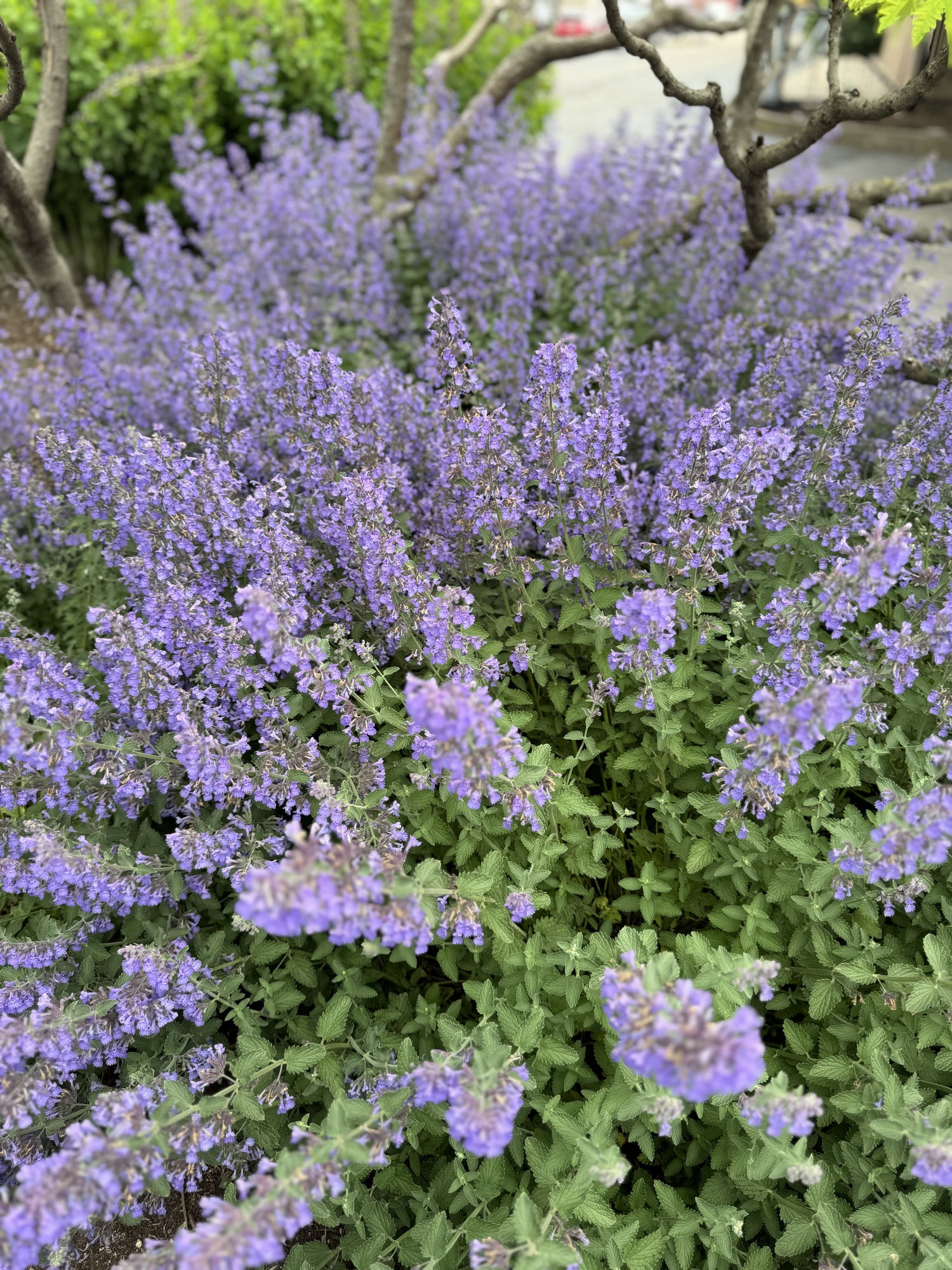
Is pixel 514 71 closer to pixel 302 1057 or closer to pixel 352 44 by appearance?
pixel 352 44

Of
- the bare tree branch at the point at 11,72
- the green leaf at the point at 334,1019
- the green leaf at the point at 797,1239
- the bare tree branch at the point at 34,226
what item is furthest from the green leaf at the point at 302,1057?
the bare tree branch at the point at 34,226

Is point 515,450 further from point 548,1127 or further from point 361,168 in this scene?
point 361,168

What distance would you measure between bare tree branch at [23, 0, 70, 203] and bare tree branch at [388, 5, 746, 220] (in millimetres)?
2086

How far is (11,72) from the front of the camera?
337cm

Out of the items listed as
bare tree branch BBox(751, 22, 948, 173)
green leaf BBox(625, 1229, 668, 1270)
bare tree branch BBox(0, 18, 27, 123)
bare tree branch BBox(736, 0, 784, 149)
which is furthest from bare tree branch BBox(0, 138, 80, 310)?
green leaf BBox(625, 1229, 668, 1270)

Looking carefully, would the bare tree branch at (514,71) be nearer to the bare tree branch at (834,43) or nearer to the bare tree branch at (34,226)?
the bare tree branch at (34,226)

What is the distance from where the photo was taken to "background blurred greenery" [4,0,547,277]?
7.30 meters

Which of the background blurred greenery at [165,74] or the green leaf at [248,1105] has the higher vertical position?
the background blurred greenery at [165,74]

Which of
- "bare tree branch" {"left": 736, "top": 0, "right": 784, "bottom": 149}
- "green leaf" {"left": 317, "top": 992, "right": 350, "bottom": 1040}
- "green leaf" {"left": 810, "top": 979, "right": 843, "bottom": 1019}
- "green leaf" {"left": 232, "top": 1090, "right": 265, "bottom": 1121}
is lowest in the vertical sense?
"green leaf" {"left": 810, "top": 979, "right": 843, "bottom": 1019}

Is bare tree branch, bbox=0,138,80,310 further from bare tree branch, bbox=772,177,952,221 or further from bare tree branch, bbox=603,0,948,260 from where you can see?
bare tree branch, bbox=772,177,952,221

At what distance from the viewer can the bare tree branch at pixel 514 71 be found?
610cm

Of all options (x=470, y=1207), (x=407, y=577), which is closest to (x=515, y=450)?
(x=407, y=577)

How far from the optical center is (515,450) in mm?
3246

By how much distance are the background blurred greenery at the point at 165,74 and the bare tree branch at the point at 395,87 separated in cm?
156
